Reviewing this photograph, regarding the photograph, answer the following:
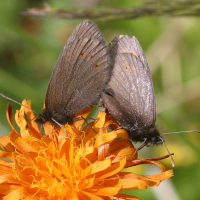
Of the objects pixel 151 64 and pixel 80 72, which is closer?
pixel 80 72

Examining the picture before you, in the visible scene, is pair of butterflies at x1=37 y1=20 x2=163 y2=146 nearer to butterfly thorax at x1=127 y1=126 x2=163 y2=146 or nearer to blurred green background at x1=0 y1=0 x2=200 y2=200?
butterfly thorax at x1=127 y1=126 x2=163 y2=146

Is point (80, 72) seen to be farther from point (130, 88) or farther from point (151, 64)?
point (151, 64)

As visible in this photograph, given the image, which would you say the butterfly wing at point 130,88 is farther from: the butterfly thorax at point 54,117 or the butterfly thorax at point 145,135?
the butterfly thorax at point 54,117

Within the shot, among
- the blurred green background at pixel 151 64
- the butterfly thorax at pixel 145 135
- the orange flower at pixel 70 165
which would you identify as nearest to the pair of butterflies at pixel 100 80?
the butterfly thorax at pixel 145 135

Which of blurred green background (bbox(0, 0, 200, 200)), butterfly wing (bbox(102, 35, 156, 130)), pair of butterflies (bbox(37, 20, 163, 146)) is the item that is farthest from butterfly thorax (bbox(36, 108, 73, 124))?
Result: blurred green background (bbox(0, 0, 200, 200))

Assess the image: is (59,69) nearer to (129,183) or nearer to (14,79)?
(129,183)

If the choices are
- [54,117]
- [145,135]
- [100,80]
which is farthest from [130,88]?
[54,117]

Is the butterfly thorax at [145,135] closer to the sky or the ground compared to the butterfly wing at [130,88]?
closer to the ground
